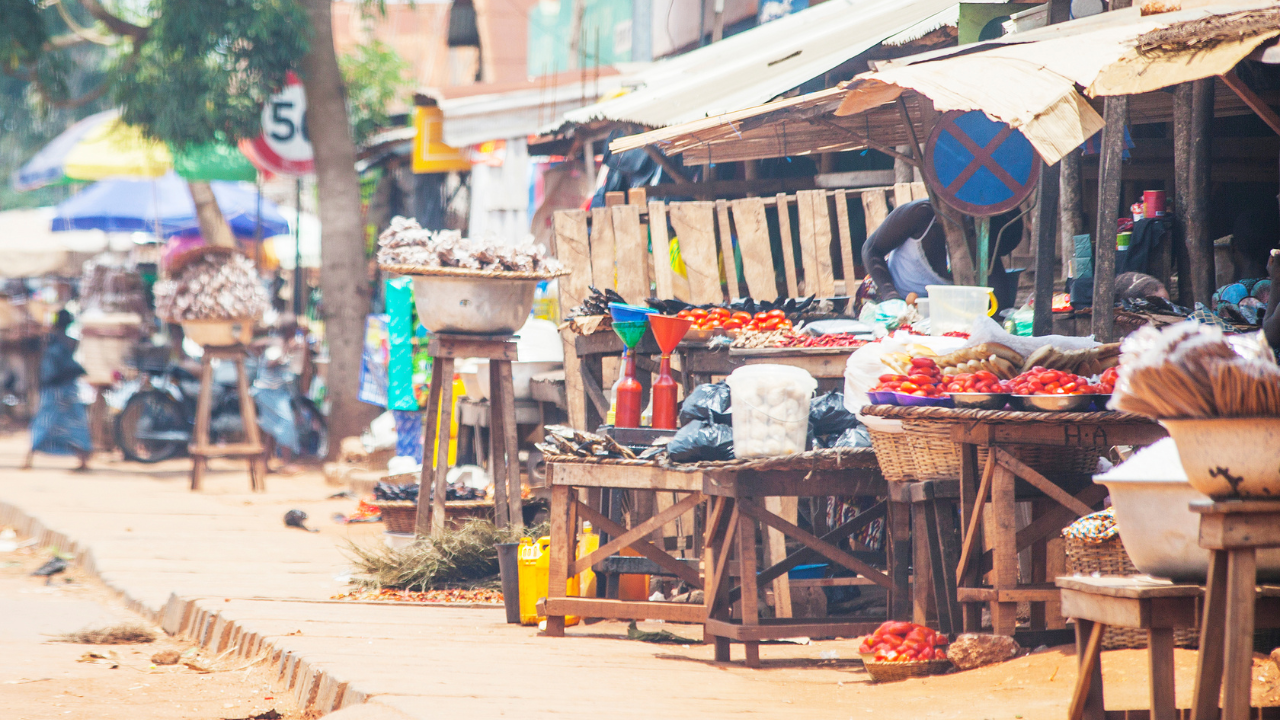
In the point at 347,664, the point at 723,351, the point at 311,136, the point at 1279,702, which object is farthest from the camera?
the point at 311,136

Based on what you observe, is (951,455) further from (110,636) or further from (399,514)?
(110,636)

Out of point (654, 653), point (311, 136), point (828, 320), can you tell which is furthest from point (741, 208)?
point (311, 136)

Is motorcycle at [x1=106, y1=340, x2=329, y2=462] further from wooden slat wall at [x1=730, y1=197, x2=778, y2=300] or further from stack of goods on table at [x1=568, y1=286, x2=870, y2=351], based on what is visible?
stack of goods on table at [x1=568, y1=286, x2=870, y2=351]

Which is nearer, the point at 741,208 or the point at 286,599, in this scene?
the point at 286,599

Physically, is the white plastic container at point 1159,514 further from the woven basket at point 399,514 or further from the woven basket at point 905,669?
the woven basket at point 399,514

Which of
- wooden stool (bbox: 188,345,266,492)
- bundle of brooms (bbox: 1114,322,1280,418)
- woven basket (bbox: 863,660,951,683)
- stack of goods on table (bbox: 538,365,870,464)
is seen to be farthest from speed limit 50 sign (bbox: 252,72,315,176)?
bundle of brooms (bbox: 1114,322,1280,418)

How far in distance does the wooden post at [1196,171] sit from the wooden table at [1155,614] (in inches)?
135

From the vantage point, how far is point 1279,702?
12.2 feet

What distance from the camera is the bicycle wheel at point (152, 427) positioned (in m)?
15.3

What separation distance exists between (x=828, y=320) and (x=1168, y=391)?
3852 millimetres

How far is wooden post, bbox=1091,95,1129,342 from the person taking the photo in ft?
19.5

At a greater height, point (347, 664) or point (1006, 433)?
point (1006, 433)

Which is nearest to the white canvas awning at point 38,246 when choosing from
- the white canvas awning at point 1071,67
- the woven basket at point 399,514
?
the woven basket at point 399,514

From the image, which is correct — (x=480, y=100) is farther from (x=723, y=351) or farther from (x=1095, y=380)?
(x=1095, y=380)
